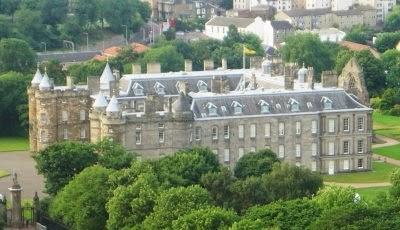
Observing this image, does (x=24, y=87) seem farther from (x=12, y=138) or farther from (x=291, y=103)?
(x=291, y=103)

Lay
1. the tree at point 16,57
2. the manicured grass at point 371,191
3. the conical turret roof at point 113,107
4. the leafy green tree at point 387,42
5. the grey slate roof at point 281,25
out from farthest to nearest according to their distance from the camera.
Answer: the grey slate roof at point 281,25 < the leafy green tree at point 387,42 < the tree at point 16,57 < the conical turret roof at point 113,107 < the manicured grass at point 371,191

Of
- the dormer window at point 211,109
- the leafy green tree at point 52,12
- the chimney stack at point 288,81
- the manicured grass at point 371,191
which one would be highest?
the leafy green tree at point 52,12

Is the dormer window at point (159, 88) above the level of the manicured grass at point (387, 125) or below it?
above

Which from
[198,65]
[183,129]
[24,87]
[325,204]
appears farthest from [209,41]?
[325,204]

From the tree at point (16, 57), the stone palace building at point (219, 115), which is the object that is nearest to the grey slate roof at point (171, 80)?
the stone palace building at point (219, 115)

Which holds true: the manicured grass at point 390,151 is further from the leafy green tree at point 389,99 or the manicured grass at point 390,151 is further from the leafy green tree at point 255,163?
the leafy green tree at point 389,99

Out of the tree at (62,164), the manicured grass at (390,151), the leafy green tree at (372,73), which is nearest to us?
the tree at (62,164)

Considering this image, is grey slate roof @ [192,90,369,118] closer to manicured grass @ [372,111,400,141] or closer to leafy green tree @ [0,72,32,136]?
manicured grass @ [372,111,400,141]

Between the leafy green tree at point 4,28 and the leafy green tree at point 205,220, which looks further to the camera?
the leafy green tree at point 4,28

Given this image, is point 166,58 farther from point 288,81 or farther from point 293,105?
point 293,105
